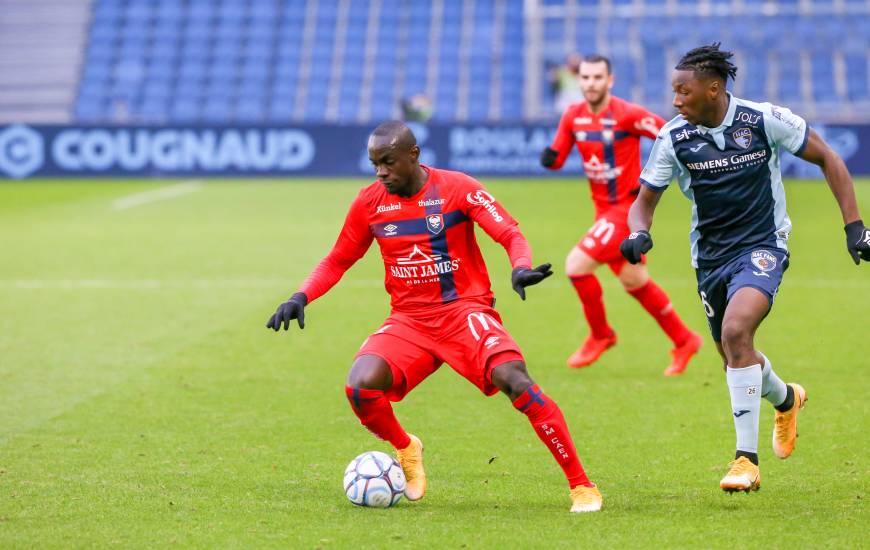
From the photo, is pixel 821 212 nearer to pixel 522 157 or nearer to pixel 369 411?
pixel 522 157

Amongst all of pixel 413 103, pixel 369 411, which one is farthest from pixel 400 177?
pixel 413 103

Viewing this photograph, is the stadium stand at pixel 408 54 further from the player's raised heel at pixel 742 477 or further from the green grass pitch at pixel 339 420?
the player's raised heel at pixel 742 477

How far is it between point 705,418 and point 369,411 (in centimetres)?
280

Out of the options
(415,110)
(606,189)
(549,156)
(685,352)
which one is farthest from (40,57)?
(685,352)

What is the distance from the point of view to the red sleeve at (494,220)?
6.31 metres

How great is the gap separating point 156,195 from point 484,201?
66.1 feet

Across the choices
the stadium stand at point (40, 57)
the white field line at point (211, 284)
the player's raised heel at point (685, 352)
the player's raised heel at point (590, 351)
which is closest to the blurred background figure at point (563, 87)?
the stadium stand at point (40, 57)

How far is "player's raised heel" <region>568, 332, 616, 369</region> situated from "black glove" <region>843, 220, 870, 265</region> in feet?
13.2

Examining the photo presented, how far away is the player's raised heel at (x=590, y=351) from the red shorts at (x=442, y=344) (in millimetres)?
3805

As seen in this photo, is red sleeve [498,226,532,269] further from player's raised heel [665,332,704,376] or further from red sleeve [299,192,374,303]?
player's raised heel [665,332,704,376]

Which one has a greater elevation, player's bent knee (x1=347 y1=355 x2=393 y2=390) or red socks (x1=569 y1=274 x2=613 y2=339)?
player's bent knee (x1=347 y1=355 x2=393 y2=390)

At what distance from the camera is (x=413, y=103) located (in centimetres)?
3053

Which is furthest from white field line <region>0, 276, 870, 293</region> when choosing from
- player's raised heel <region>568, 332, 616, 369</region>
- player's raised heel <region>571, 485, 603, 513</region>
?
player's raised heel <region>571, 485, 603, 513</region>

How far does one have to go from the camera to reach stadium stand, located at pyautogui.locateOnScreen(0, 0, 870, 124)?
3422 centimetres
